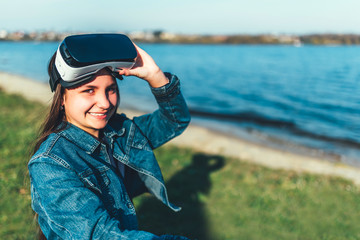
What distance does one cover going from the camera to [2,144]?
7617mm

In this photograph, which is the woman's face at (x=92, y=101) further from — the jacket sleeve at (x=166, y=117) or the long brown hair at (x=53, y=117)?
the jacket sleeve at (x=166, y=117)

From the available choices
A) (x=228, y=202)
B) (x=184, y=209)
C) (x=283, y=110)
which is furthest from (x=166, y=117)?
(x=283, y=110)

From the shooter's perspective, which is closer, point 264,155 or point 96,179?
point 96,179

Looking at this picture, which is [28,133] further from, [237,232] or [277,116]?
[277,116]

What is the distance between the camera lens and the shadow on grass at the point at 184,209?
4895 millimetres

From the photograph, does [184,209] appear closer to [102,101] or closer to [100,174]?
[100,174]

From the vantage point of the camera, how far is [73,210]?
1.74 meters

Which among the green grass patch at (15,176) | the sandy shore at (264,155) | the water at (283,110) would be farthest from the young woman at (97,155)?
the water at (283,110)

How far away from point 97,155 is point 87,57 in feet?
2.43

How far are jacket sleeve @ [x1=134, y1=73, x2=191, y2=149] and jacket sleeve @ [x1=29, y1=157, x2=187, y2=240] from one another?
1.01 meters

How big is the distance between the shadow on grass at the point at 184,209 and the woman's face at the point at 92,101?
117 inches

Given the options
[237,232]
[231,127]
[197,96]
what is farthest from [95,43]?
[197,96]

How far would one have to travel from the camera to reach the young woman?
1.76 m

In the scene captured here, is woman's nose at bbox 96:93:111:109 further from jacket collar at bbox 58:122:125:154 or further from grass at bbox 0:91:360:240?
grass at bbox 0:91:360:240
